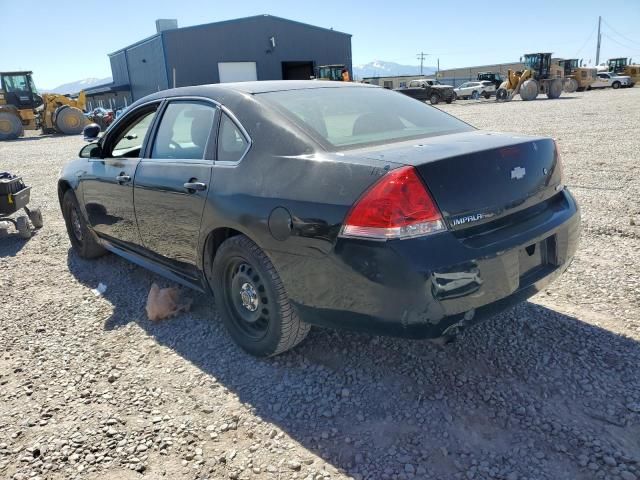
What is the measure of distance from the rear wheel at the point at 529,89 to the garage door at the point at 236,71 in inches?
758


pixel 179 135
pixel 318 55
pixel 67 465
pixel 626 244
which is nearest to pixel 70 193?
pixel 179 135

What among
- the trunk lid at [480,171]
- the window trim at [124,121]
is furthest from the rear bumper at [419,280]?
the window trim at [124,121]

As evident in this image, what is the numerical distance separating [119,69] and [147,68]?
10186 millimetres

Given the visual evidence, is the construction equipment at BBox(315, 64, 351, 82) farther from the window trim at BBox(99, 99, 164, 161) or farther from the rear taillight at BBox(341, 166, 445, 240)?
the rear taillight at BBox(341, 166, 445, 240)

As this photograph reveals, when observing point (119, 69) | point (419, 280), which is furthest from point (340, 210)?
point (119, 69)

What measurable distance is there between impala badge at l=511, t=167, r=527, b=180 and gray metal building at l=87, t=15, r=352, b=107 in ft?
112

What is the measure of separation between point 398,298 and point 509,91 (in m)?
35.6

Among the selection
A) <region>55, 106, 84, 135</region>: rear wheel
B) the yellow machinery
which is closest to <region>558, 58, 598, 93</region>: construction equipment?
the yellow machinery

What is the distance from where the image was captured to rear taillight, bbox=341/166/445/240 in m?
2.23

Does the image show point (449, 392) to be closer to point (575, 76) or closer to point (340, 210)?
point (340, 210)

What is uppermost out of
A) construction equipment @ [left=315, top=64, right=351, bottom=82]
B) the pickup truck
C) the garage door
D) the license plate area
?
the garage door

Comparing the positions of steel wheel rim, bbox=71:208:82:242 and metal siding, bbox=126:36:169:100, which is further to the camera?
metal siding, bbox=126:36:169:100

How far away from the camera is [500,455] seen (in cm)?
220

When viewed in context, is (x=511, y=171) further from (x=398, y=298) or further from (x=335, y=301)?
(x=335, y=301)
